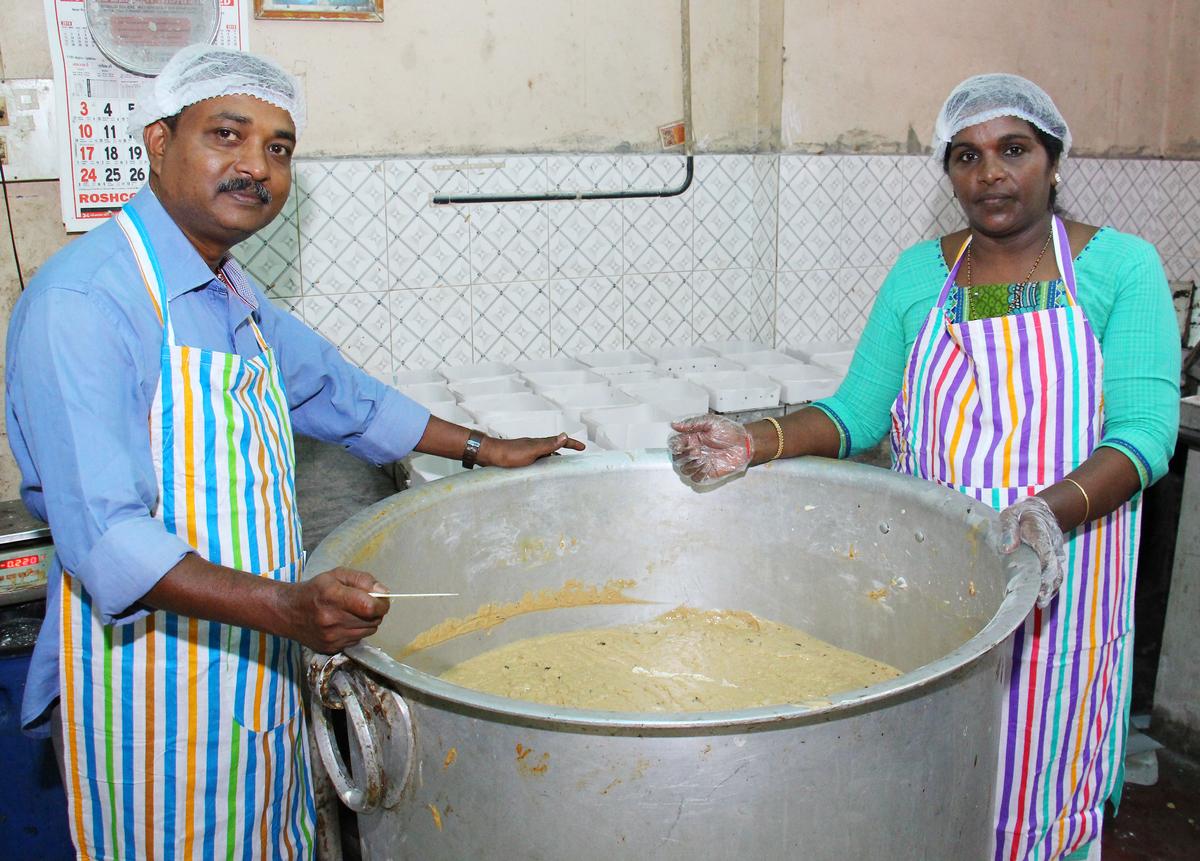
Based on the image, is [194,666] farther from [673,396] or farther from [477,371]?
[477,371]

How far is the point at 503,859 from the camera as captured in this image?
118 cm

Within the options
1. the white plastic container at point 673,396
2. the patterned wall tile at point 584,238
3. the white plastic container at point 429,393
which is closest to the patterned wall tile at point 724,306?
the patterned wall tile at point 584,238

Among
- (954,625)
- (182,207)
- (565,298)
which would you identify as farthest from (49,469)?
(565,298)

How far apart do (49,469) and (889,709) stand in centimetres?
107

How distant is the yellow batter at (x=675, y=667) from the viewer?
170cm

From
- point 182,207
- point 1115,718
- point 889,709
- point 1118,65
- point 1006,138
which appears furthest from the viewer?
point 1118,65

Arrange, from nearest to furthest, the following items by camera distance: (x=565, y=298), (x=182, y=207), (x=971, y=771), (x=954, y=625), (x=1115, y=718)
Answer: (x=971, y=771) < (x=182, y=207) < (x=954, y=625) < (x=1115, y=718) < (x=565, y=298)

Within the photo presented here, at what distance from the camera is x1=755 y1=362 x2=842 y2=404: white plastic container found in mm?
3145

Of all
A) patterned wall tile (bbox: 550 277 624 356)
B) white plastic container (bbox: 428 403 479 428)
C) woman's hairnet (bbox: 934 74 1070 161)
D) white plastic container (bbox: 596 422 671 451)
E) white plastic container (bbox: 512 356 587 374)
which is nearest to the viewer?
woman's hairnet (bbox: 934 74 1070 161)

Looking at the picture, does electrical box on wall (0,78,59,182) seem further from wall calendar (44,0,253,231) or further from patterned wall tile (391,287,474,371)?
patterned wall tile (391,287,474,371)

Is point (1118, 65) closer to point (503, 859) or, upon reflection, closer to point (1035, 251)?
point (1035, 251)

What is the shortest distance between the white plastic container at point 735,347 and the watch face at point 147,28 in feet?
6.15

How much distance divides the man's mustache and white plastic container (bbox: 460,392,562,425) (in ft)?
4.33

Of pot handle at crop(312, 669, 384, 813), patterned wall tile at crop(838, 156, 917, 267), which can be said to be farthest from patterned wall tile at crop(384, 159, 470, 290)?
pot handle at crop(312, 669, 384, 813)
